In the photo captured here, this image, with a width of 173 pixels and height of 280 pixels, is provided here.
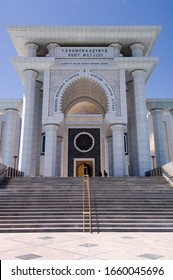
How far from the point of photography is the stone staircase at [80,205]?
720cm

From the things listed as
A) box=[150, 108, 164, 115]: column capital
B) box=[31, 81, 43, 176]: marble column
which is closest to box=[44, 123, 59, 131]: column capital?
box=[31, 81, 43, 176]: marble column

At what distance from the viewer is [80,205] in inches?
347

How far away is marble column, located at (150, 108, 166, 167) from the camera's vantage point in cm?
1941

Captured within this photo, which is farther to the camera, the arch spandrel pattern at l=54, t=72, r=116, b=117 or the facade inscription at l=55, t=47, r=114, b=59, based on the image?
Answer: the facade inscription at l=55, t=47, r=114, b=59

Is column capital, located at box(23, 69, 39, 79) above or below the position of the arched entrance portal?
above

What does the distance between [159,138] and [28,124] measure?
10650 millimetres

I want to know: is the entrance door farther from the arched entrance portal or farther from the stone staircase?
the stone staircase

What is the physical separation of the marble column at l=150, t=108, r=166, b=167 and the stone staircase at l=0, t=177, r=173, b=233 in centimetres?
734

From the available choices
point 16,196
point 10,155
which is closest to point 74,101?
point 10,155

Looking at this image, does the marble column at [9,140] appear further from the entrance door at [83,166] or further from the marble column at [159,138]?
the marble column at [159,138]

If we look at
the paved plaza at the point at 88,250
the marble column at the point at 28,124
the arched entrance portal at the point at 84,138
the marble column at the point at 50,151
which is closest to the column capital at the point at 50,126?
the marble column at the point at 50,151

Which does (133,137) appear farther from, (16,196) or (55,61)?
(16,196)

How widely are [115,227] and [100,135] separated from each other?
1781 cm
